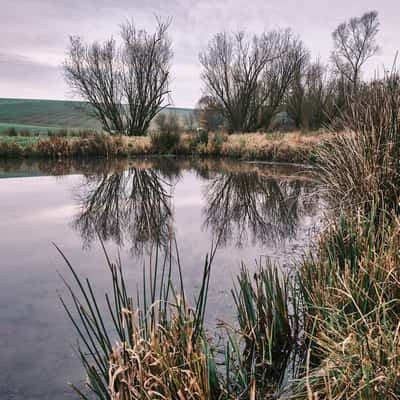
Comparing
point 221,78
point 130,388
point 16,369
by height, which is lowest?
point 16,369

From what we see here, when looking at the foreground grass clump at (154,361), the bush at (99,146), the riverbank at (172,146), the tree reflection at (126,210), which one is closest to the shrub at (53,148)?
the riverbank at (172,146)

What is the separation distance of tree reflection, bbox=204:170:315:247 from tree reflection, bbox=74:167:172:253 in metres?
0.81

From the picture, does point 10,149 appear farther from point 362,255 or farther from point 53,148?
point 362,255

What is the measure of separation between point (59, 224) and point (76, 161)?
31.3 ft

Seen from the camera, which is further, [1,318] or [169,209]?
[169,209]

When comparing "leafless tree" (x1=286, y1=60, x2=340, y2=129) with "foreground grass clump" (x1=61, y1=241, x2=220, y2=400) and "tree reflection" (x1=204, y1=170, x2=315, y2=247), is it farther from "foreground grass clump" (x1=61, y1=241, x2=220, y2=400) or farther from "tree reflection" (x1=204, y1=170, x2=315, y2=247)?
"foreground grass clump" (x1=61, y1=241, x2=220, y2=400)

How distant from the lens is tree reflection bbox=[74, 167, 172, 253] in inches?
194

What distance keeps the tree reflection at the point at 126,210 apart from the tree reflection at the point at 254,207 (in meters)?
0.81

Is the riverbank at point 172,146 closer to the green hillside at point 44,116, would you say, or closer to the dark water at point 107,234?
the dark water at point 107,234

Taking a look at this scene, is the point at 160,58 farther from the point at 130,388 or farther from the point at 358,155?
the point at 130,388

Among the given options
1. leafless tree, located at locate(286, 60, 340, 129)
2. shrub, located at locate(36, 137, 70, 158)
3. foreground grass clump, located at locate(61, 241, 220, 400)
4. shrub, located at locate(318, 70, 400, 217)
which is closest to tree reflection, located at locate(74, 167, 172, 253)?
foreground grass clump, located at locate(61, 241, 220, 400)

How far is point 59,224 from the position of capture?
5645 millimetres

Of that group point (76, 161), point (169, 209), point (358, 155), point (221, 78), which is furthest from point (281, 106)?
point (358, 155)

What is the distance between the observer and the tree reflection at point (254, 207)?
5.03 meters
